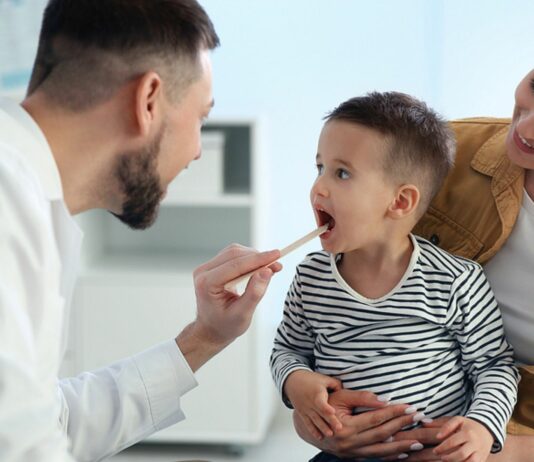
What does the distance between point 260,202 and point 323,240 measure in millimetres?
1565

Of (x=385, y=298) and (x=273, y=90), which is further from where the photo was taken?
(x=273, y=90)

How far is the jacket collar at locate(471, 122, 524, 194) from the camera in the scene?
1594mm

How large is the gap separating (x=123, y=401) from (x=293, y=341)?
0.96 feet

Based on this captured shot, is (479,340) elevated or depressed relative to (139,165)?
depressed

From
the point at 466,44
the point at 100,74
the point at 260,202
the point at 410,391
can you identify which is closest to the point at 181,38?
the point at 100,74

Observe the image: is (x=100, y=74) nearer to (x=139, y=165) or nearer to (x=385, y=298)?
(x=139, y=165)

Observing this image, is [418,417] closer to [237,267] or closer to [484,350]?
[484,350]

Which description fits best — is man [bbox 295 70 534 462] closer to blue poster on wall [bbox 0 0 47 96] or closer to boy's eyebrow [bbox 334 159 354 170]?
boy's eyebrow [bbox 334 159 354 170]

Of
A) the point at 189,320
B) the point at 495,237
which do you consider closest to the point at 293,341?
the point at 495,237

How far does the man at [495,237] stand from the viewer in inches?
58.9

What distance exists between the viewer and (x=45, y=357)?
3.92 ft

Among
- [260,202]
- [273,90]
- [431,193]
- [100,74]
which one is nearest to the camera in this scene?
[100,74]

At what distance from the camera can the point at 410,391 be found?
150cm

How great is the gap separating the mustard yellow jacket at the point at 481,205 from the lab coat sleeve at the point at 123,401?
0.48 metres
